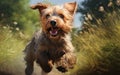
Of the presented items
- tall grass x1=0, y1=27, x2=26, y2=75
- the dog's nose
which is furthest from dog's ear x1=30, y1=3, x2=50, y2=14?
tall grass x1=0, y1=27, x2=26, y2=75

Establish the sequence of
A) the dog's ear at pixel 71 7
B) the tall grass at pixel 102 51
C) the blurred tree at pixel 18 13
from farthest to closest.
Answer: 1. the blurred tree at pixel 18 13
2. the tall grass at pixel 102 51
3. the dog's ear at pixel 71 7

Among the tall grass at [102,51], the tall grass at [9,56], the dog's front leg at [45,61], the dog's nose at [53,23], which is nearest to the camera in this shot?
the dog's nose at [53,23]

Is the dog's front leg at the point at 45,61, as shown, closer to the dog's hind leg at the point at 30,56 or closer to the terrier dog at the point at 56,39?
the terrier dog at the point at 56,39

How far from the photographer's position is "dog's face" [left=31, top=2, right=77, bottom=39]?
8.41 meters

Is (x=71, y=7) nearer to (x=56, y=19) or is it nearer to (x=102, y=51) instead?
(x=56, y=19)

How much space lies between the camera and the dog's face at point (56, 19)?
8414 millimetres

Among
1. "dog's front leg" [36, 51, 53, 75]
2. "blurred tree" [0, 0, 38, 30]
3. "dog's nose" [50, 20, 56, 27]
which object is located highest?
"dog's nose" [50, 20, 56, 27]

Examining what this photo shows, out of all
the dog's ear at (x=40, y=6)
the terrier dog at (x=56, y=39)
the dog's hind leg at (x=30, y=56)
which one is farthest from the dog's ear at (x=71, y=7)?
the dog's hind leg at (x=30, y=56)

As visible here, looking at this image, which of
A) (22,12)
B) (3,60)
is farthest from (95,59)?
(22,12)

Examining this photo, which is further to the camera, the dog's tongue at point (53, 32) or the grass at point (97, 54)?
the grass at point (97, 54)

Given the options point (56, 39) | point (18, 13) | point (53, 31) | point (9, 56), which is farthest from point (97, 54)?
point (18, 13)

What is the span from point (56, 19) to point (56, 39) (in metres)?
0.74

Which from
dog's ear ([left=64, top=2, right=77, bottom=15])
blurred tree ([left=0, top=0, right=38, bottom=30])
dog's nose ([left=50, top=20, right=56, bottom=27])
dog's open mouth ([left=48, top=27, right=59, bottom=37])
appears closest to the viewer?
dog's nose ([left=50, top=20, right=56, bottom=27])

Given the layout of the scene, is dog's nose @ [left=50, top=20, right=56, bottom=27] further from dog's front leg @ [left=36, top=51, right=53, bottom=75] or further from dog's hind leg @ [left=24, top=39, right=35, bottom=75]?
dog's hind leg @ [left=24, top=39, right=35, bottom=75]
